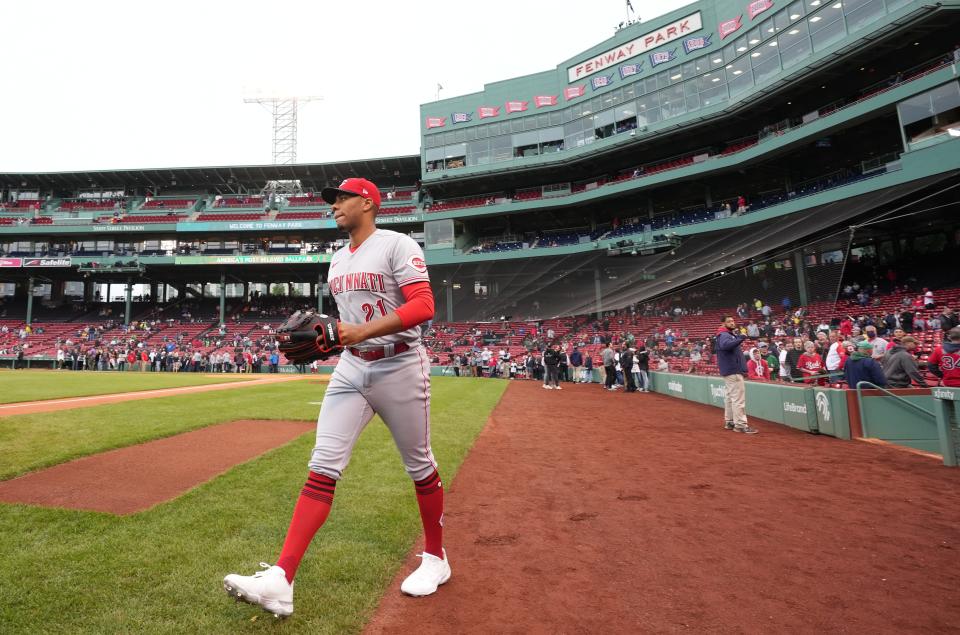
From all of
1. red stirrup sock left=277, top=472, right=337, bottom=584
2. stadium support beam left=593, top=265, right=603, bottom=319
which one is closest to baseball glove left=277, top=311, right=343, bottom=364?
red stirrup sock left=277, top=472, right=337, bottom=584

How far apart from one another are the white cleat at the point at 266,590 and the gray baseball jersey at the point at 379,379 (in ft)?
1.49

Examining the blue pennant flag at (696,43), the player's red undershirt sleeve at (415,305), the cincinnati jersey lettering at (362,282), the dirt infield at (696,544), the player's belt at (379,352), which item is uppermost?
the blue pennant flag at (696,43)

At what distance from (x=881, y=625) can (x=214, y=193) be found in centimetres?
5031


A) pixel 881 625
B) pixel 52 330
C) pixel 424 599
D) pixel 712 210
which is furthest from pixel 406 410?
pixel 52 330

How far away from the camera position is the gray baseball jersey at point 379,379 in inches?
89.0

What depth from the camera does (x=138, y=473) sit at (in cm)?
419

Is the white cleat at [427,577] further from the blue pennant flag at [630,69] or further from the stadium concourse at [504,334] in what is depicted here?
the blue pennant flag at [630,69]

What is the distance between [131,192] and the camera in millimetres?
42281

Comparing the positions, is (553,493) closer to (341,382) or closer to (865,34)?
(341,382)

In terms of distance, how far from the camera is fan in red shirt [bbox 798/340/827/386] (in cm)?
801

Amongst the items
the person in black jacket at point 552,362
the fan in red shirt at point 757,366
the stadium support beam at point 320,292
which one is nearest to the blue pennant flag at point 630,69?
the person in black jacket at point 552,362

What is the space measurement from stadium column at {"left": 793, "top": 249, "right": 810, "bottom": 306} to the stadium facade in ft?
0.11

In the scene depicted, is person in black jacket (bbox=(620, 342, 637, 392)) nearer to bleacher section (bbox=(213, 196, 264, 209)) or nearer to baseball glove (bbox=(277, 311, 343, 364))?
baseball glove (bbox=(277, 311, 343, 364))

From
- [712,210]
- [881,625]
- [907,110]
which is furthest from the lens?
[712,210]
